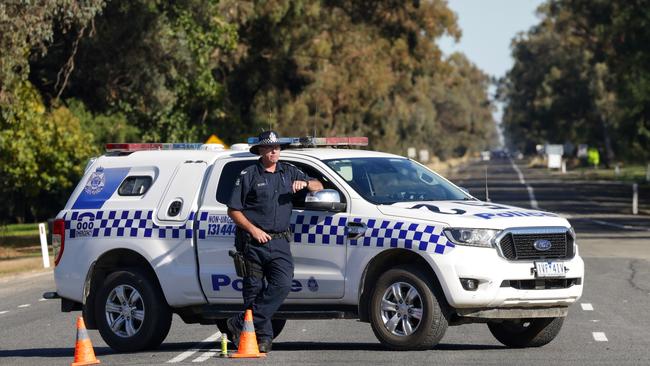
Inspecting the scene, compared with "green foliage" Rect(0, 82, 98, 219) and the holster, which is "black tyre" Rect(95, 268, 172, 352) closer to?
the holster

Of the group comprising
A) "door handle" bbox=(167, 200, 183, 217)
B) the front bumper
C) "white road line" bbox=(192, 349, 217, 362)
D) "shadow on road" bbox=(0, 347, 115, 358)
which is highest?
"door handle" bbox=(167, 200, 183, 217)

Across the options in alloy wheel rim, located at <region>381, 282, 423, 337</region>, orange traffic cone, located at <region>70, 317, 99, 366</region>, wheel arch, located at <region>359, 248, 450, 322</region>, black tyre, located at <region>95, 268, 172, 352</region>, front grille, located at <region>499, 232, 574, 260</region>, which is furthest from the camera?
black tyre, located at <region>95, 268, 172, 352</region>

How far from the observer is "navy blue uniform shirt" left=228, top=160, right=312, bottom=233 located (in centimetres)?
1178

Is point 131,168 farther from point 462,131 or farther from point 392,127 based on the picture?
point 462,131

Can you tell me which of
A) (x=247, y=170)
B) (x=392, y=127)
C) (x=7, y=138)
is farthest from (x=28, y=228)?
(x=247, y=170)

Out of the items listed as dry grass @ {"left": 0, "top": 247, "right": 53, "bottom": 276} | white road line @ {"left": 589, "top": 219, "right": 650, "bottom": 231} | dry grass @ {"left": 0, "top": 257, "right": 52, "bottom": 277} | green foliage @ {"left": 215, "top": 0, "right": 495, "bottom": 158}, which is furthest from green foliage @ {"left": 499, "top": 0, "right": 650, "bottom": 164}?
dry grass @ {"left": 0, "top": 257, "right": 52, "bottom": 277}

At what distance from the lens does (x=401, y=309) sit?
38.6ft

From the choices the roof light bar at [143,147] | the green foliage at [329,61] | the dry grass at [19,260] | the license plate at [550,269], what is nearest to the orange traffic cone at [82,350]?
the roof light bar at [143,147]

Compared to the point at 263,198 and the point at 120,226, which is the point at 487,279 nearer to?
the point at 263,198

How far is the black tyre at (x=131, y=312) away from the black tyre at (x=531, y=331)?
3.08 meters

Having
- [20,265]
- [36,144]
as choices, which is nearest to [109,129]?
[36,144]

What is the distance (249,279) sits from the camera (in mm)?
11789

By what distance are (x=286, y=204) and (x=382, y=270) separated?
1019 mm

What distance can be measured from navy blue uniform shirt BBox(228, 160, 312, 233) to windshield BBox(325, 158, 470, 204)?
28.3 inches
